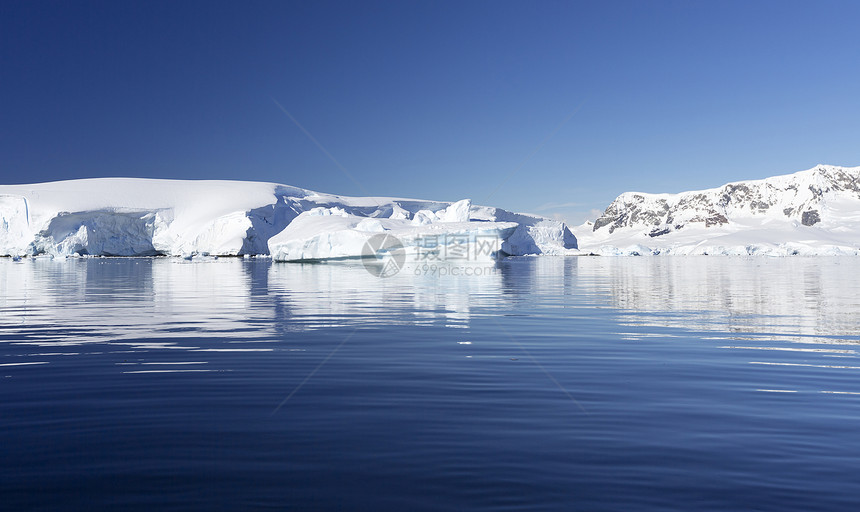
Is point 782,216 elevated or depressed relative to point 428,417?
elevated

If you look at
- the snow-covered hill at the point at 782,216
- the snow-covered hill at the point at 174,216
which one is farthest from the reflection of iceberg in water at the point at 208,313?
the snow-covered hill at the point at 782,216

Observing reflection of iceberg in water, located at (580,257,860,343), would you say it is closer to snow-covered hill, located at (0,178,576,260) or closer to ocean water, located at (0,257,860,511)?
ocean water, located at (0,257,860,511)

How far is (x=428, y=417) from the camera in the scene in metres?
3.96

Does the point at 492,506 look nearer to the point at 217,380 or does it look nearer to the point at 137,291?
the point at 217,380

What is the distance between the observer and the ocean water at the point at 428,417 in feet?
8.83

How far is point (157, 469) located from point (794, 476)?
3.10 metres

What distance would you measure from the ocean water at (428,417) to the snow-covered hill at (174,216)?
44109mm

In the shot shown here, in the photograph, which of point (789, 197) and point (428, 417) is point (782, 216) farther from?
point (428, 417)

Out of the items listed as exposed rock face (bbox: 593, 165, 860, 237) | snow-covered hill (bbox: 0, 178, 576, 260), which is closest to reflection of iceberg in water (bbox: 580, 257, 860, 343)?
snow-covered hill (bbox: 0, 178, 576, 260)

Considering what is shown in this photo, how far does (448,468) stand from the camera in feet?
9.78

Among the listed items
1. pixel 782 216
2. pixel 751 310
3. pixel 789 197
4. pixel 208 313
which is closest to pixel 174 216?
pixel 208 313

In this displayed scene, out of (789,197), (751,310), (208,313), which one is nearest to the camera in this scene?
(208,313)

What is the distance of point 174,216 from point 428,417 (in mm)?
84564

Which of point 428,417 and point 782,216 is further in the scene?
point 782,216
